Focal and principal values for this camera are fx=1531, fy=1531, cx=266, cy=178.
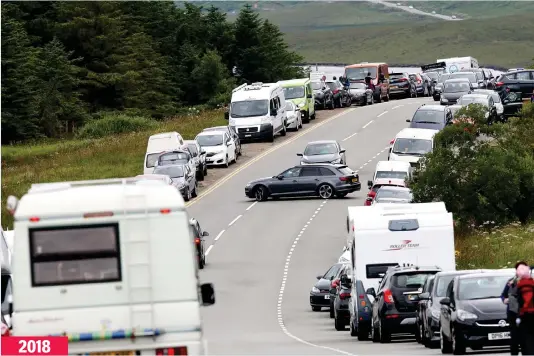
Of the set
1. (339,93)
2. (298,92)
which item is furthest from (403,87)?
(298,92)

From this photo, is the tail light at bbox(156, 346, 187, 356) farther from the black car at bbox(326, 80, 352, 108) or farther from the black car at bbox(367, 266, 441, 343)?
the black car at bbox(326, 80, 352, 108)

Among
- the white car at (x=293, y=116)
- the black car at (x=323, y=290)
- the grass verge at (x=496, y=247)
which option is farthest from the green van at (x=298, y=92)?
the black car at (x=323, y=290)

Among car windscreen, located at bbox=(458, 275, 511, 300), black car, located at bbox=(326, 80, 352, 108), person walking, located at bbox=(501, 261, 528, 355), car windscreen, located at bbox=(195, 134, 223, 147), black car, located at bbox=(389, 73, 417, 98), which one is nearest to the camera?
person walking, located at bbox=(501, 261, 528, 355)

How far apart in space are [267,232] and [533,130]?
15.0m

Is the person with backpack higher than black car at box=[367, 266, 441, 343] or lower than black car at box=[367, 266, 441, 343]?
higher

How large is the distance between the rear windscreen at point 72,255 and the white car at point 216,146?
49.7 metres

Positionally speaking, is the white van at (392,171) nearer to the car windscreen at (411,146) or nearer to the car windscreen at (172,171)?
the car windscreen at (411,146)

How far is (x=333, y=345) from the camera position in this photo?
28312 millimetres

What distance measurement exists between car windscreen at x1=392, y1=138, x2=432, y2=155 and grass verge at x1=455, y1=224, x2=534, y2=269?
8.69m

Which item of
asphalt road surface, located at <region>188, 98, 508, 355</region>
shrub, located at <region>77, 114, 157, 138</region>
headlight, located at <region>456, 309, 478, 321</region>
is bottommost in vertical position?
shrub, located at <region>77, 114, 157, 138</region>

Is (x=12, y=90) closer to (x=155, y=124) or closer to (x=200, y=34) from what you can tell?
(x=155, y=124)

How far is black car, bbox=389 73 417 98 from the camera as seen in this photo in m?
98.2

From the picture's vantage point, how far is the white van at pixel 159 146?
205ft

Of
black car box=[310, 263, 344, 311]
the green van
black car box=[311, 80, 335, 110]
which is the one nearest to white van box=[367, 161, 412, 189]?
black car box=[310, 263, 344, 311]
